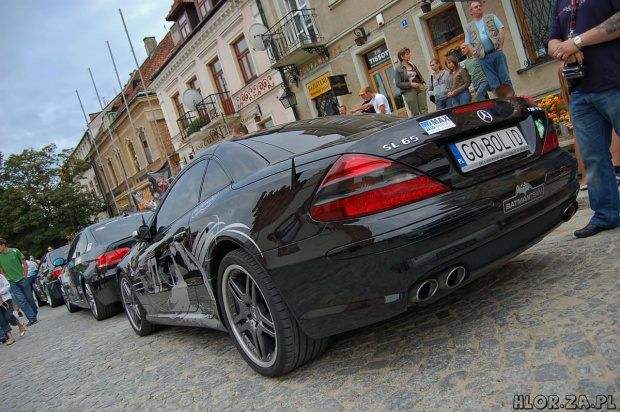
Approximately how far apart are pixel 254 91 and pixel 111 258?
46.9 ft

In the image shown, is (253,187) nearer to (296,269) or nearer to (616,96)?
(296,269)

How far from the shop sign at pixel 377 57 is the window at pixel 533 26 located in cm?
399

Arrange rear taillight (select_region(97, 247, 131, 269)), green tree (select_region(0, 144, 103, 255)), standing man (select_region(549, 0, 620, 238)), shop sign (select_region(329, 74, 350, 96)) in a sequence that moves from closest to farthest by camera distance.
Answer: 1. standing man (select_region(549, 0, 620, 238))
2. rear taillight (select_region(97, 247, 131, 269))
3. shop sign (select_region(329, 74, 350, 96))
4. green tree (select_region(0, 144, 103, 255))

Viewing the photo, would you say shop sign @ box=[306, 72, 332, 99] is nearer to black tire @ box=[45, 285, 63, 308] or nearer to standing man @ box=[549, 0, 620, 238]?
black tire @ box=[45, 285, 63, 308]

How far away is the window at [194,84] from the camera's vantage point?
24.2 m

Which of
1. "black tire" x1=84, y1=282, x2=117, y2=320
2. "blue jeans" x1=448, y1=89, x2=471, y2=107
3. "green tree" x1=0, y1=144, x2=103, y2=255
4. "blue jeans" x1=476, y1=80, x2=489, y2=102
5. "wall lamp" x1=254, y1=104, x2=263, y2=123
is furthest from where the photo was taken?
"green tree" x1=0, y1=144, x2=103, y2=255

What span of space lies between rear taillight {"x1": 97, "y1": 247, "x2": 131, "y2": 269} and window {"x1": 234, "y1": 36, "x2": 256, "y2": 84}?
14490 millimetres

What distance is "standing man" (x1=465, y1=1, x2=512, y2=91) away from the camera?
7.78 metres

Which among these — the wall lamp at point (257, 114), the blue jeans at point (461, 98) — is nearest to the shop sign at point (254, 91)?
the wall lamp at point (257, 114)

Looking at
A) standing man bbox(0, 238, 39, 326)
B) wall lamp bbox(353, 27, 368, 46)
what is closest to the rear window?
standing man bbox(0, 238, 39, 326)

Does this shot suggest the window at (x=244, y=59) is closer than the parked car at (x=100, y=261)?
No

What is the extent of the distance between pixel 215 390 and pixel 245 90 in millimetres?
18886

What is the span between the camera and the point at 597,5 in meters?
3.04

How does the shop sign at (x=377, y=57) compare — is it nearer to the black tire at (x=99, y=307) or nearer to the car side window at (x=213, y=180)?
the black tire at (x=99, y=307)
